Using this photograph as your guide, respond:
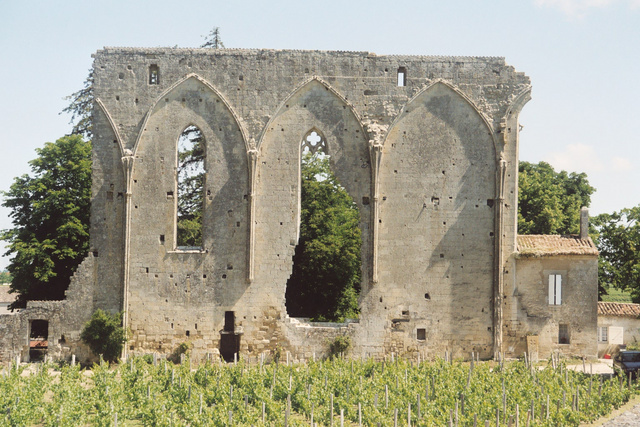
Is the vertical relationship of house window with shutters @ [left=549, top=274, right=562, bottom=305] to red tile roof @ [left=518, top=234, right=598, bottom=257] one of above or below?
below

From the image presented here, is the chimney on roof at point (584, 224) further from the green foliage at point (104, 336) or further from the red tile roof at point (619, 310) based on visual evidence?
the green foliage at point (104, 336)

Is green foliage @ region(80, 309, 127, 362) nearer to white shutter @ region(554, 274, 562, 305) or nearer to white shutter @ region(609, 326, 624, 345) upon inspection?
white shutter @ region(554, 274, 562, 305)

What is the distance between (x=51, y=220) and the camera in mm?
25984

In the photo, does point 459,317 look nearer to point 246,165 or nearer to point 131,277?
point 246,165

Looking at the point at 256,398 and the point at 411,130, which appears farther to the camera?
the point at 411,130

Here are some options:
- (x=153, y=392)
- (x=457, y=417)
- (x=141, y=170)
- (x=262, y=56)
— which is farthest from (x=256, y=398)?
(x=262, y=56)

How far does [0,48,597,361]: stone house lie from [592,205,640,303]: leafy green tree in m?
8.70

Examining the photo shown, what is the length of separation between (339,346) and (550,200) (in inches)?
620

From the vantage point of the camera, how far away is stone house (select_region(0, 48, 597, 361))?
22.5m

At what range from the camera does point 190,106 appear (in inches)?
905

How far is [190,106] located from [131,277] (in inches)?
209

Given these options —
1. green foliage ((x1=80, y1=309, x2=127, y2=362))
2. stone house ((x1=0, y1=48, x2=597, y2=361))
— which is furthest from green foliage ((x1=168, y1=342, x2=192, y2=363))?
green foliage ((x1=80, y1=309, x2=127, y2=362))

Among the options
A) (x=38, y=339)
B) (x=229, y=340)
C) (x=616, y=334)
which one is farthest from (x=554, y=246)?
(x=38, y=339)

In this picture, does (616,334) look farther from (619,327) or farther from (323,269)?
(323,269)
